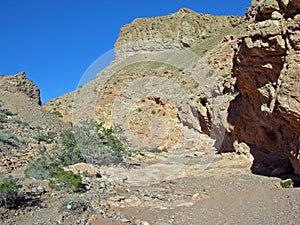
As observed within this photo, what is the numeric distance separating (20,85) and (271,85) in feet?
77.8

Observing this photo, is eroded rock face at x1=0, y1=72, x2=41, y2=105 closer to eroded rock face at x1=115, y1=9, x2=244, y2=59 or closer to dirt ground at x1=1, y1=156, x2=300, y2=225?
dirt ground at x1=1, y1=156, x2=300, y2=225

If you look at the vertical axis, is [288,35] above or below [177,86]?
below

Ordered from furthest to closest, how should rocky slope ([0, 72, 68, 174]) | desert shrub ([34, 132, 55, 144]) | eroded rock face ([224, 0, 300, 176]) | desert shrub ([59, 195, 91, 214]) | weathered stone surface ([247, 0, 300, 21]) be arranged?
desert shrub ([34, 132, 55, 144]), rocky slope ([0, 72, 68, 174]), weathered stone surface ([247, 0, 300, 21]), eroded rock face ([224, 0, 300, 176]), desert shrub ([59, 195, 91, 214])

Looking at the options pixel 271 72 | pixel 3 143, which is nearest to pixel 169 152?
pixel 3 143

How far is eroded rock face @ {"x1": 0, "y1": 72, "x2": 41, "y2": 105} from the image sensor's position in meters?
26.7

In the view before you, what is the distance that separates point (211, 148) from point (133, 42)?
40.1 m

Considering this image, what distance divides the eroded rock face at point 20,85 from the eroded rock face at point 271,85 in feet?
68.4

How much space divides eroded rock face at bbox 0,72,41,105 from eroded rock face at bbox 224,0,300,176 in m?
20.8

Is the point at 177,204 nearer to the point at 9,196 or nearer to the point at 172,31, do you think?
the point at 9,196

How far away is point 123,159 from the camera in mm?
18094

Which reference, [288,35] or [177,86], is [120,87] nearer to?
[177,86]

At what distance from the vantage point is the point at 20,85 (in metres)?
27.7

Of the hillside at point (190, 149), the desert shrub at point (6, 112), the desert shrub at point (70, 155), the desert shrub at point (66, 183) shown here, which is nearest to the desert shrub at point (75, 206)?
the hillside at point (190, 149)

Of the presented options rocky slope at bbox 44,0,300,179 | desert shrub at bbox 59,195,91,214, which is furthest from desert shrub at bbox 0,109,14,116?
desert shrub at bbox 59,195,91,214
